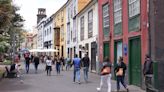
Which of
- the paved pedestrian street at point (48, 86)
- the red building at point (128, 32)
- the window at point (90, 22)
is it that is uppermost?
the window at point (90, 22)

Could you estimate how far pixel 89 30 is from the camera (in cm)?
3962

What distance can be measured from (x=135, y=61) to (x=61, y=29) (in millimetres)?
42881

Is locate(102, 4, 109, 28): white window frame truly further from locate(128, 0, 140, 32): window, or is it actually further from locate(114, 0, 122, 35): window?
locate(128, 0, 140, 32): window

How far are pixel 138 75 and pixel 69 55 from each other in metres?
34.8

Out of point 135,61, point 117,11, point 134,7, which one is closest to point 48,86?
point 135,61

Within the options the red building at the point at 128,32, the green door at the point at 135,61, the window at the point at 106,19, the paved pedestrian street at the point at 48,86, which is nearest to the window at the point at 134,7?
the red building at the point at 128,32

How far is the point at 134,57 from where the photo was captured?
23703 millimetres

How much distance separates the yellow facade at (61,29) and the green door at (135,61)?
37.9 metres

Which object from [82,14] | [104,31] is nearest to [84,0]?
[82,14]

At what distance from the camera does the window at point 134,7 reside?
75.2 ft

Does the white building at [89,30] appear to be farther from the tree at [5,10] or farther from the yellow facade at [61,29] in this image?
the yellow facade at [61,29]

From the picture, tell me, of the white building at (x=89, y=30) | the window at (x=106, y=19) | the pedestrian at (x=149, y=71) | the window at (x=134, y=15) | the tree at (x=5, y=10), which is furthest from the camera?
the white building at (x=89, y=30)

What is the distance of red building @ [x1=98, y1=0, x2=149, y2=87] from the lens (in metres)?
21.8

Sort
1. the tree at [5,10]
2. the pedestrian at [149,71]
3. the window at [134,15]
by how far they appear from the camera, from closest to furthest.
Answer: the pedestrian at [149,71] < the tree at [5,10] < the window at [134,15]
